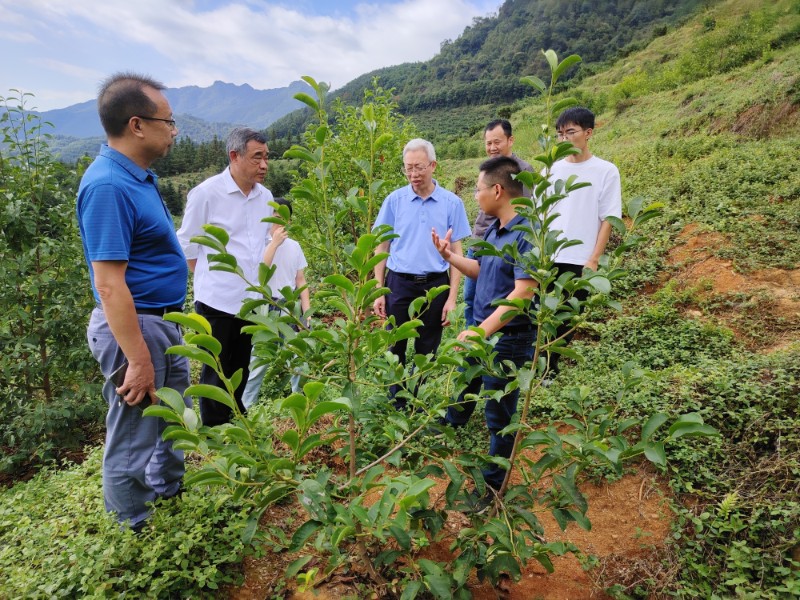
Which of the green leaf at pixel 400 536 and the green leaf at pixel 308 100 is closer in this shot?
the green leaf at pixel 400 536

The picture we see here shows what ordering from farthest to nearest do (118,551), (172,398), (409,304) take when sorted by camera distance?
(409,304) < (118,551) < (172,398)

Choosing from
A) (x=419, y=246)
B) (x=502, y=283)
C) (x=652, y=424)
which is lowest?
(x=652, y=424)

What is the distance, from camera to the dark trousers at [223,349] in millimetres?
2602

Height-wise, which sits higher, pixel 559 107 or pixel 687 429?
pixel 559 107

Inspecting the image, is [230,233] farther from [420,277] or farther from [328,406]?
[328,406]

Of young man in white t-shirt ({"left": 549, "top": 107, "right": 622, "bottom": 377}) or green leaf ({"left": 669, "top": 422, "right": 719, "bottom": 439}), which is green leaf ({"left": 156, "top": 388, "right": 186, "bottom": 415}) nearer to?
green leaf ({"left": 669, "top": 422, "right": 719, "bottom": 439})

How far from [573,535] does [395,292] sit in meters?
1.80

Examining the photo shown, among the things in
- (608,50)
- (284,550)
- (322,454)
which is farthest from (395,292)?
(608,50)

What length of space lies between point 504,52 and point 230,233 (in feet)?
346

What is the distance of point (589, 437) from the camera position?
1.36 m

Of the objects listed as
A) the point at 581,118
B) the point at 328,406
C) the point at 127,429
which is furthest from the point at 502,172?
the point at 127,429

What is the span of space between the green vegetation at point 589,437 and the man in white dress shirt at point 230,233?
44cm

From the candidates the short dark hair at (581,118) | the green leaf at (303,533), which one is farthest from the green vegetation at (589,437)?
the short dark hair at (581,118)

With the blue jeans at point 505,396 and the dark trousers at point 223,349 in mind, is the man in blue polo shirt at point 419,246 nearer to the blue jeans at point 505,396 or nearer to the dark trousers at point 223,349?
the blue jeans at point 505,396
